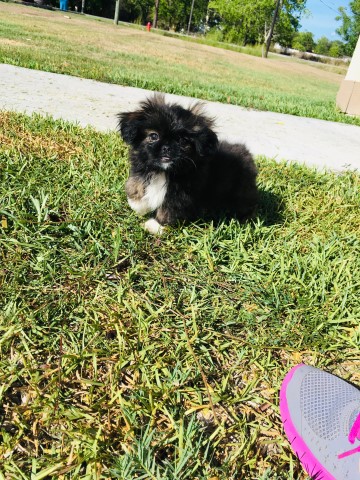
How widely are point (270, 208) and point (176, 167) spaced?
1.24 meters

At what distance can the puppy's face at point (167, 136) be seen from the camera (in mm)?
2590

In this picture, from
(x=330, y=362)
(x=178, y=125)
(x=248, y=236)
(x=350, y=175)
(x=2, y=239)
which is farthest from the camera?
(x=350, y=175)

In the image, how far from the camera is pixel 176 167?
2.68 metres

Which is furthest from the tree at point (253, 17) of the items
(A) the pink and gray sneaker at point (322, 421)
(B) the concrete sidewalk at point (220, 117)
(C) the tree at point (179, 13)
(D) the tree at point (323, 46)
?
(A) the pink and gray sneaker at point (322, 421)

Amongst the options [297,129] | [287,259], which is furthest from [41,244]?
[297,129]

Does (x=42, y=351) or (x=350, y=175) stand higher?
(x=350, y=175)

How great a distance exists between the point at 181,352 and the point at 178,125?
1.45m

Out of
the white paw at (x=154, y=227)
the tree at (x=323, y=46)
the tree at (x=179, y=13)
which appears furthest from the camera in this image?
the tree at (x=323, y=46)

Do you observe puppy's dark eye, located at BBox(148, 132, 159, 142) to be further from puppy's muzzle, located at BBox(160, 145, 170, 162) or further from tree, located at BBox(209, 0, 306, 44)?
tree, located at BBox(209, 0, 306, 44)

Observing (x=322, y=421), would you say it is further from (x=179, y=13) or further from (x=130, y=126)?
(x=179, y=13)

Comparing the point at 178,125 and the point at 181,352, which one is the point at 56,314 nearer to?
the point at 181,352

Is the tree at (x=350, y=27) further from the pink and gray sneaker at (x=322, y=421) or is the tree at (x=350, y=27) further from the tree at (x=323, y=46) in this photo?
the pink and gray sneaker at (x=322, y=421)

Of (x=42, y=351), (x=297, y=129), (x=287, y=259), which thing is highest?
(x=297, y=129)

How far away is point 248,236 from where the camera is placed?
296 cm
